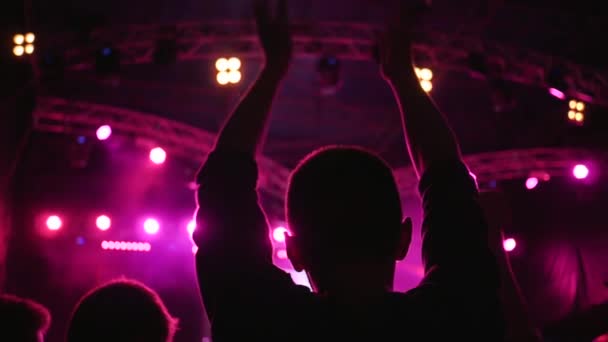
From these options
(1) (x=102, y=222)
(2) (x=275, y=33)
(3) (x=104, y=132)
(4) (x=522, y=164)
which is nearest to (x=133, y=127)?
(3) (x=104, y=132)

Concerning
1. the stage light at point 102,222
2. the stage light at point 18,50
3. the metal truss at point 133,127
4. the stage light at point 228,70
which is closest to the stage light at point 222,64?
the stage light at point 228,70

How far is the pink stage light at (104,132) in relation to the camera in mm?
9328

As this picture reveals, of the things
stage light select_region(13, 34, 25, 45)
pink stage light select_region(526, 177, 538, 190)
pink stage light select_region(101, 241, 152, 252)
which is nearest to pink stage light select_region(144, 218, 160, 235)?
pink stage light select_region(101, 241, 152, 252)

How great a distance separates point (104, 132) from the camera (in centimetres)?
938

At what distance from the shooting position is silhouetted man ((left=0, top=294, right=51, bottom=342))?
1843 mm

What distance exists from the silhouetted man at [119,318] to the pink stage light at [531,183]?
10964mm

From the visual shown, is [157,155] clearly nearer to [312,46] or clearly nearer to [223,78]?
[223,78]

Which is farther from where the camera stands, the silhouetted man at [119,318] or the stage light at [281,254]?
the stage light at [281,254]

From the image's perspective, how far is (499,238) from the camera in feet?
4.27

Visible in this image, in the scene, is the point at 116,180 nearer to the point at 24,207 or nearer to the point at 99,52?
the point at 24,207

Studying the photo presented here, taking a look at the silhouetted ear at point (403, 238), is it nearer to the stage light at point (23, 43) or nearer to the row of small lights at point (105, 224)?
the stage light at point (23, 43)

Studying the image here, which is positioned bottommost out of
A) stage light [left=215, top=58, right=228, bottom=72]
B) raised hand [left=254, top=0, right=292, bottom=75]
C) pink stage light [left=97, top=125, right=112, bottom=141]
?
raised hand [left=254, top=0, right=292, bottom=75]

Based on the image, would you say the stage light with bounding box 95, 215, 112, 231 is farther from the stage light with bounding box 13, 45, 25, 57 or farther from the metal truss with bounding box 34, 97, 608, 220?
the stage light with bounding box 13, 45, 25, 57

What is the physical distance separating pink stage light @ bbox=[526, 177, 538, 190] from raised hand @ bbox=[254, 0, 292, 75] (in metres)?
11.3
